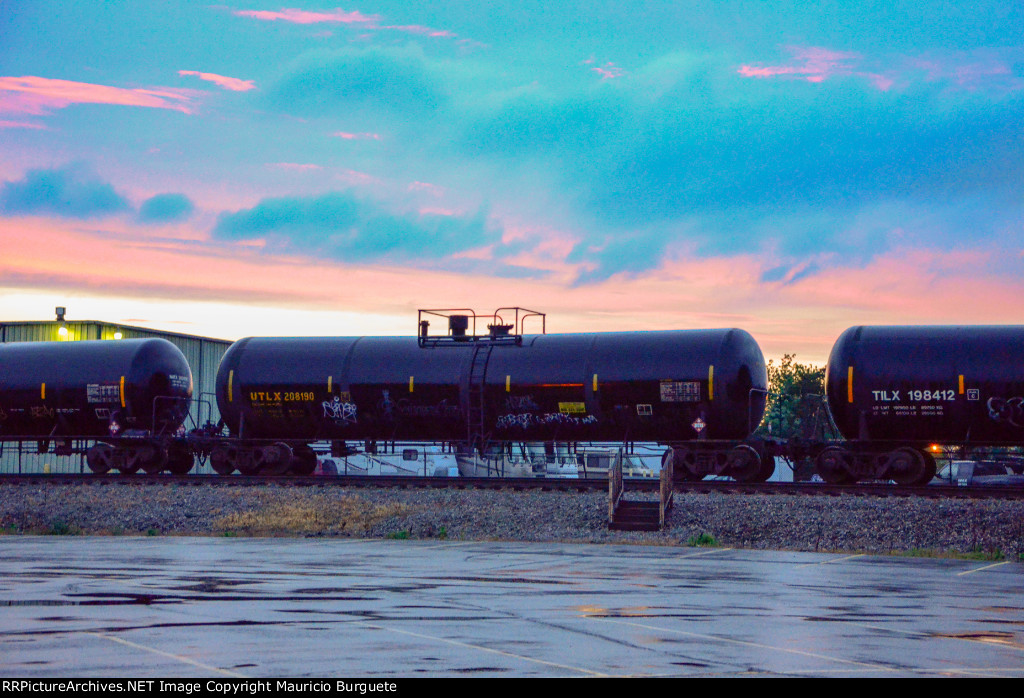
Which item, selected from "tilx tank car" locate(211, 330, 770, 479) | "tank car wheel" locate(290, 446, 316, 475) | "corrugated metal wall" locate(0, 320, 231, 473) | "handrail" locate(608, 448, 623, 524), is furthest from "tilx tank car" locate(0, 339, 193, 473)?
"corrugated metal wall" locate(0, 320, 231, 473)

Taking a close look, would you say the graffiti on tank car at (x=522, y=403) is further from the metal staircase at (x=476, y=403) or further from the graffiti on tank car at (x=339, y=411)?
the graffiti on tank car at (x=339, y=411)

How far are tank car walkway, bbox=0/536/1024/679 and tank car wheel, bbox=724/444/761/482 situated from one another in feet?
25.5

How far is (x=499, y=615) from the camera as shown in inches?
426

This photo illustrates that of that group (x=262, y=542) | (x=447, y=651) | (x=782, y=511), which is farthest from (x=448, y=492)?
(x=447, y=651)

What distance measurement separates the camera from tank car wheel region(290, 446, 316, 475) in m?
30.8

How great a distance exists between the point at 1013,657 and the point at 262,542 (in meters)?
15.0

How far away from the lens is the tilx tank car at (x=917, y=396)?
80.4 feet

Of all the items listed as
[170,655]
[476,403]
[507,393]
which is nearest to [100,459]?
[476,403]

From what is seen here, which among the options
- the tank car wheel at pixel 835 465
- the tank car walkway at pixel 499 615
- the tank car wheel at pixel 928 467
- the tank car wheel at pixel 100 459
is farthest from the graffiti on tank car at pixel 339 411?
the tank car wheel at pixel 928 467

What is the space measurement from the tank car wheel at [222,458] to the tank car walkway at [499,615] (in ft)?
40.1

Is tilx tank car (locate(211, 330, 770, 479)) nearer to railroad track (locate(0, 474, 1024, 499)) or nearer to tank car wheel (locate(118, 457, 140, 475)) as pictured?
railroad track (locate(0, 474, 1024, 499))

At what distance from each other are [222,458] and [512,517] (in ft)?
36.8

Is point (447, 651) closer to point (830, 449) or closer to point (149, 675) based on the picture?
point (149, 675)

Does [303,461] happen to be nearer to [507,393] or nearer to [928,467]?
[507,393]
